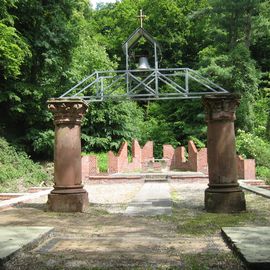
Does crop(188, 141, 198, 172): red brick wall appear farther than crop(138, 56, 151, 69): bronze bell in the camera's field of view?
Yes

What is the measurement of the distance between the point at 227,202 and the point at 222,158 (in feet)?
3.06

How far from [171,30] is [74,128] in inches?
1416

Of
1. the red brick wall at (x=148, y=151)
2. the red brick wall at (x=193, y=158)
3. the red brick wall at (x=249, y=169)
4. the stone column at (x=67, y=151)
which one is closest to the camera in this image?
the stone column at (x=67, y=151)

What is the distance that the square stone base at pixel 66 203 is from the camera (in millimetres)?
9188

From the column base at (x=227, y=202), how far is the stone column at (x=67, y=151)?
2.82 m

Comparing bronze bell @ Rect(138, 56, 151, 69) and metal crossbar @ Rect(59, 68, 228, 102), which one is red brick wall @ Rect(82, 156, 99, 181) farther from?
bronze bell @ Rect(138, 56, 151, 69)

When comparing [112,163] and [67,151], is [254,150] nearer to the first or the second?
[112,163]

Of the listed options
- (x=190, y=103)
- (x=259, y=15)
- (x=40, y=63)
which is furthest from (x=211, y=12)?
(x=40, y=63)

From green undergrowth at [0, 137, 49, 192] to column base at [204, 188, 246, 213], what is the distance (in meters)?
9.49

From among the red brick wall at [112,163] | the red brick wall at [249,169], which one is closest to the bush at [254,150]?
the red brick wall at [249,169]

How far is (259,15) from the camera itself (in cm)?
3070

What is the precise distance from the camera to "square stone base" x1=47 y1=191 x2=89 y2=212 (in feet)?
30.1

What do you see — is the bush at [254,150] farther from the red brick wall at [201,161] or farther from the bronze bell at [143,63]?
the bronze bell at [143,63]

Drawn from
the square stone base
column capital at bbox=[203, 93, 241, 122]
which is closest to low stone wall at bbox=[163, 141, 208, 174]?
column capital at bbox=[203, 93, 241, 122]
